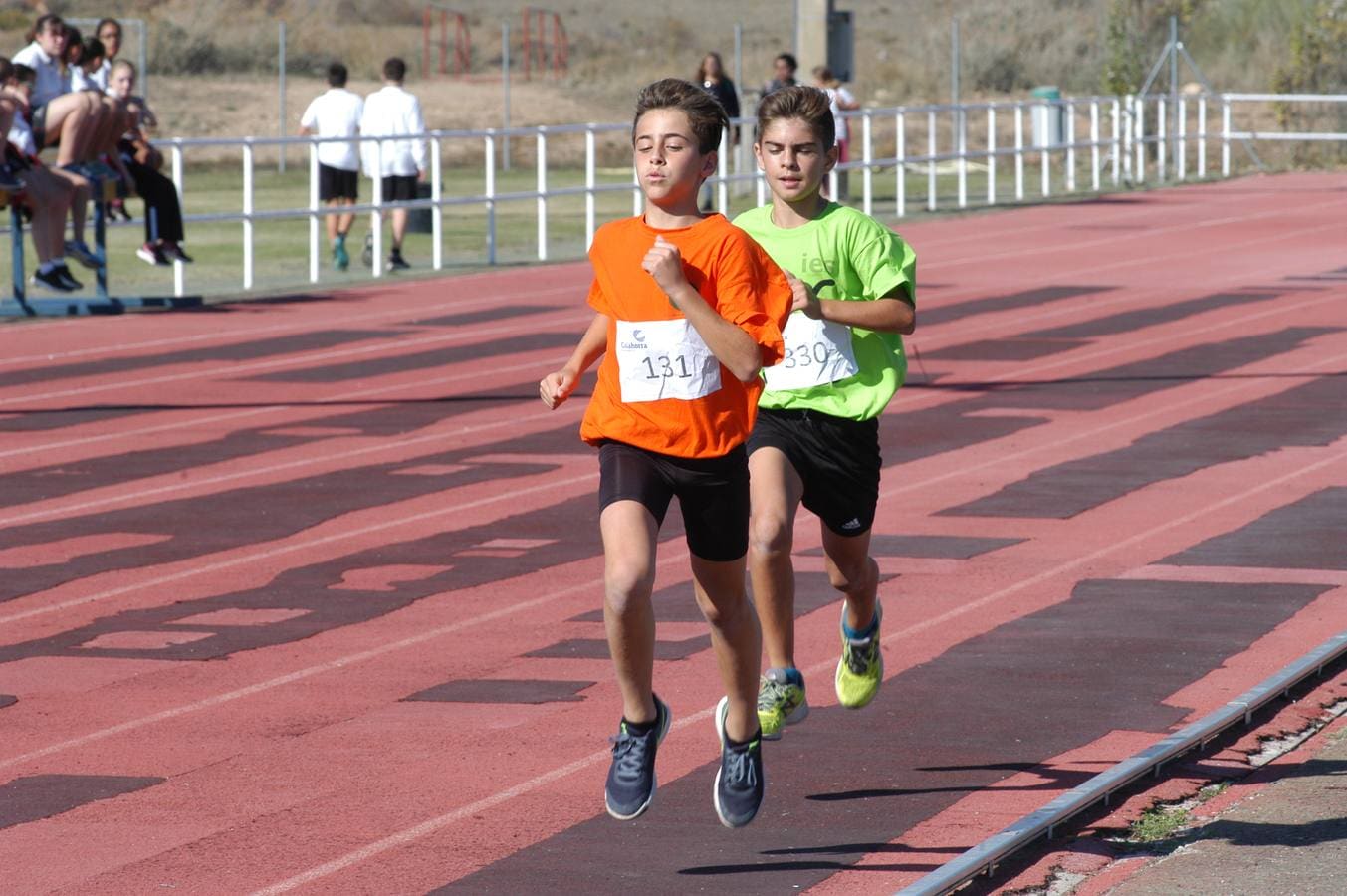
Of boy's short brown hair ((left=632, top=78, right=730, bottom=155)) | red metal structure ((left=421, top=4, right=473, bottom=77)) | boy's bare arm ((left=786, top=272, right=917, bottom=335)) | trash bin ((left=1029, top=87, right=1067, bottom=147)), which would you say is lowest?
boy's bare arm ((left=786, top=272, right=917, bottom=335))

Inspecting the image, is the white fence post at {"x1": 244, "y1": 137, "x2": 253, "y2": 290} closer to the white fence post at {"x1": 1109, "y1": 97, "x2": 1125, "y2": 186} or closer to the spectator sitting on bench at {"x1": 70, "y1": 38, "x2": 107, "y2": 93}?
the spectator sitting on bench at {"x1": 70, "y1": 38, "x2": 107, "y2": 93}

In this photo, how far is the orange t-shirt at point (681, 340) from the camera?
5750mm

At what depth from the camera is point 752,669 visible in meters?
6.03

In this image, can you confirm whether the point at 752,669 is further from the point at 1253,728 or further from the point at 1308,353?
the point at 1308,353

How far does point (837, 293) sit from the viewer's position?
6.75m

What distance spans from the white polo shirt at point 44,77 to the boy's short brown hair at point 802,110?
14.0 meters

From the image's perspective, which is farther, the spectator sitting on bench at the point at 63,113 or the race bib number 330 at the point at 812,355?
the spectator sitting on bench at the point at 63,113

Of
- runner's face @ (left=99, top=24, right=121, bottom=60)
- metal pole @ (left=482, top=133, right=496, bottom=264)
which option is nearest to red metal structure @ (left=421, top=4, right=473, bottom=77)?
metal pole @ (left=482, top=133, right=496, bottom=264)

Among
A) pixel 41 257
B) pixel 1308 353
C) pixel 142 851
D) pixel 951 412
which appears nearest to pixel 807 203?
pixel 142 851

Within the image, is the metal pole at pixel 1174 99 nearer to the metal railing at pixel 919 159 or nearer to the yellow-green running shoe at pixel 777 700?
the metal railing at pixel 919 159

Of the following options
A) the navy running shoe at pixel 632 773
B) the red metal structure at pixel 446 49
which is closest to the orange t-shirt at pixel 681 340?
the navy running shoe at pixel 632 773

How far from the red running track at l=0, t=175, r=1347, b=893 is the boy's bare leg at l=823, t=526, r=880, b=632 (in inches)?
14.0

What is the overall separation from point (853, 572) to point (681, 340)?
4.71 ft

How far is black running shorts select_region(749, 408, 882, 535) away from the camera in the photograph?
22.2 feet
